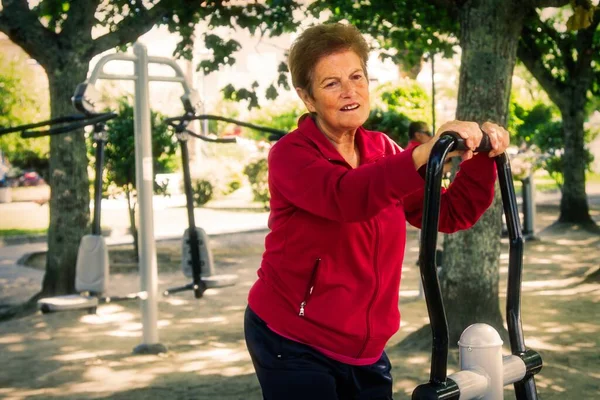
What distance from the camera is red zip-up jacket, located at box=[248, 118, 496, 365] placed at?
2311 mm

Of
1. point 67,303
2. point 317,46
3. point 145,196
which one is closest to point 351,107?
point 317,46

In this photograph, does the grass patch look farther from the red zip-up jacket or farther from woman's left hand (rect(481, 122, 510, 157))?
woman's left hand (rect(481, 122, 510, 157))

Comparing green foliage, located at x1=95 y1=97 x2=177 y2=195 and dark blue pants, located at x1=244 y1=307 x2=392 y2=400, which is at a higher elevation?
green foliage, located at x1=95 y1=97 x2=177 y2=195

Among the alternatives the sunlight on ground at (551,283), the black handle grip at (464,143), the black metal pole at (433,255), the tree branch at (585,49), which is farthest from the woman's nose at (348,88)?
the tree branch at (585,49)

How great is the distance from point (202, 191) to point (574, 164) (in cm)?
1199

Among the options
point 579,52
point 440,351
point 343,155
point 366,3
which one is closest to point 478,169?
point 343,155

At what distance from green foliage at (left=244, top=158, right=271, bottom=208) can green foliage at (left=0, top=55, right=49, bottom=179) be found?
1148cm

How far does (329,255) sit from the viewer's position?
7.59ft

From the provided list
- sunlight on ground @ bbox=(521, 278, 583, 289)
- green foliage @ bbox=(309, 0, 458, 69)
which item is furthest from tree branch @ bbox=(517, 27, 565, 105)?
sunlight on ground @ bbox=(521, 278, 583, 289)

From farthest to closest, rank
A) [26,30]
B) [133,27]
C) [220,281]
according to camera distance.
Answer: [133,27]
[26,30]
[220,281]

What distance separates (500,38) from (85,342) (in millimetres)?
4198

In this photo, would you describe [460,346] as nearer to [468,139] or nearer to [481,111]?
[468,139]

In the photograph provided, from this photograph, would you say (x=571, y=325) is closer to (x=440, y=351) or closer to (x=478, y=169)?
(x=478, y=169)

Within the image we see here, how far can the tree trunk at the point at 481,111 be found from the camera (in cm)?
677
